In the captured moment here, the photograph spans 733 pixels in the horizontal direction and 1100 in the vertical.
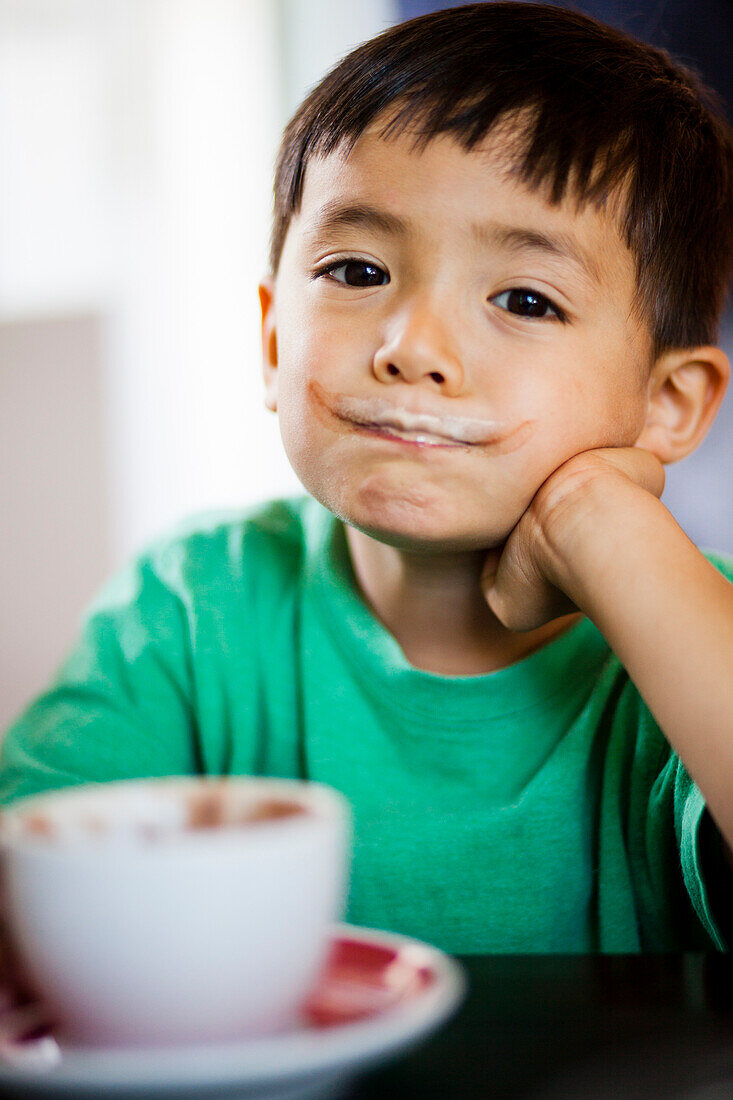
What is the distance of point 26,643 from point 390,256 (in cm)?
173

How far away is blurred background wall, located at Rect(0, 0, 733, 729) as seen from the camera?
2.21m

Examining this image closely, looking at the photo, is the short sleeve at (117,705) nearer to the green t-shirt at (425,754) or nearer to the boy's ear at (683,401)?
the green t-shirt at (425,754)

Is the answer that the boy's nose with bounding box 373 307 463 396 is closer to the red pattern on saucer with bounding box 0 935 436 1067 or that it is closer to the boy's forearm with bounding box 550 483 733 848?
the boy's forearm with bounding box 550 483 733 848

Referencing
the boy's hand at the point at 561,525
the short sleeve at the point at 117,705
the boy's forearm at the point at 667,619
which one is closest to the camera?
the boy's forearm at the point at 667,619

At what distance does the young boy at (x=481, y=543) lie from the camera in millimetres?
671

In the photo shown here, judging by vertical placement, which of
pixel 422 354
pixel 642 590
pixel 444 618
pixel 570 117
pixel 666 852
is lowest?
pixel 666 852

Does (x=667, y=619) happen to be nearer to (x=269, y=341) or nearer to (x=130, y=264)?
(x=269, y=341)

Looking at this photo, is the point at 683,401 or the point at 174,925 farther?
the point at 683,401

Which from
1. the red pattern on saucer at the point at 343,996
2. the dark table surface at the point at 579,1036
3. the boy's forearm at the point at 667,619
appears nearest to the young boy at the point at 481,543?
the boy's forearm at the point at 667,619

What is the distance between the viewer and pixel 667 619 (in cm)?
58

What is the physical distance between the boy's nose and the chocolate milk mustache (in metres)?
0.02

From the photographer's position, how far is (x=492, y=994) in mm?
417

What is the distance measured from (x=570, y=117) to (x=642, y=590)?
12.7 inches

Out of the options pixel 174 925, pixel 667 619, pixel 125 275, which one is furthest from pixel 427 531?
pixel 125 275
